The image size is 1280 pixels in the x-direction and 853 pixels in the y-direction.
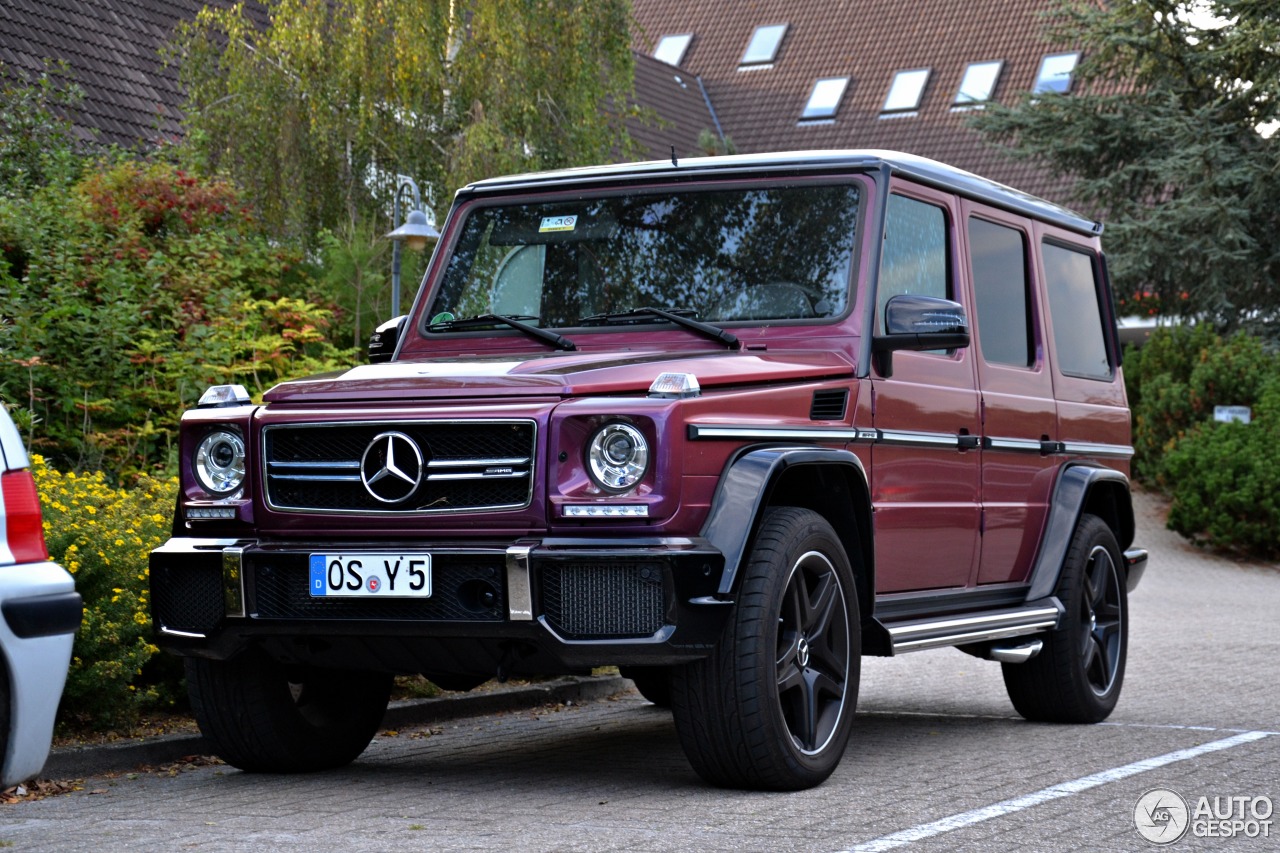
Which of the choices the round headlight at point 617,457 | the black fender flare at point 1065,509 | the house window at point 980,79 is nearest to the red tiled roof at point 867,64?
the house window at point 980,79

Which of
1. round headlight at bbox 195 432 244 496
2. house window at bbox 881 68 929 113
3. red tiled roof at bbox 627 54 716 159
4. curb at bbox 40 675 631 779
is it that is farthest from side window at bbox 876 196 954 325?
house window at bbox 881 68 929 113

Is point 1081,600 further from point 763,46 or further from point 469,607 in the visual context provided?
point 763,46

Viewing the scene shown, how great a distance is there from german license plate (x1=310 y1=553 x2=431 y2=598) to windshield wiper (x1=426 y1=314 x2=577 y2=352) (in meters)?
1.30

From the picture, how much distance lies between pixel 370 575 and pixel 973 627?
8.52ft

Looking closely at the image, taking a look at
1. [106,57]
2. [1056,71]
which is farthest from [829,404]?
[1056,71]

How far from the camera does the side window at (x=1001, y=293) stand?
8.15 meters

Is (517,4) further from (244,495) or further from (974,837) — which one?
(974,837)

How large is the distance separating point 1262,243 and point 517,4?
1365cm

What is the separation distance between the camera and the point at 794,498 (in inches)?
259

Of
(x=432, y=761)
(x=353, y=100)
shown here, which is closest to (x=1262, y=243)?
(x=353, y=100)

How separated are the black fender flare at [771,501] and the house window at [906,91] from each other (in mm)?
33320

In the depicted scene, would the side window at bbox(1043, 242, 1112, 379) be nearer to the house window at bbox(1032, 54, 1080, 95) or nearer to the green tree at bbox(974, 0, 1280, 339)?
the green tree at bbox(974, 0, 1280, 339)

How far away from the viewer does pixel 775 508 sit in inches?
244

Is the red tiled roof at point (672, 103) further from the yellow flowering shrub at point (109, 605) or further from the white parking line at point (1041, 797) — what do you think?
the white parking line at point (1041, 797)
